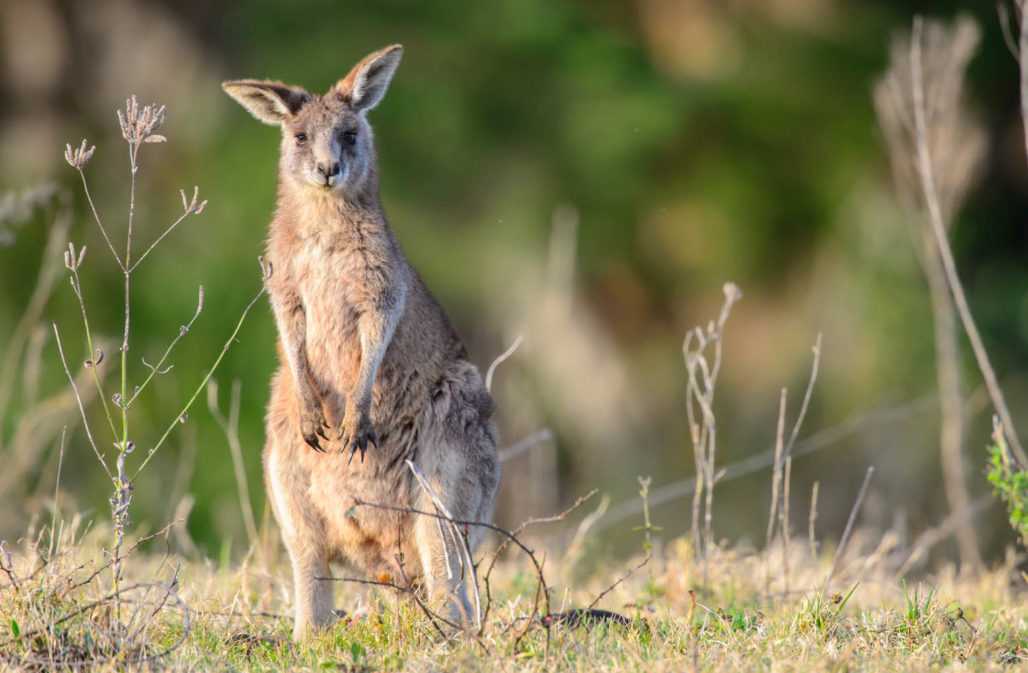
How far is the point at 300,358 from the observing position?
508 cm

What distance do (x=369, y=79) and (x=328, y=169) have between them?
0.45m

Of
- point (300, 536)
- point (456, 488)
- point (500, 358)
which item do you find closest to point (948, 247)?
point (500, 358)

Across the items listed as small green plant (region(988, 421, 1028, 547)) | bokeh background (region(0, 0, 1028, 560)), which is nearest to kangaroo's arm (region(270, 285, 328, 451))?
small green plant (region(988, 421, 1028, 547))

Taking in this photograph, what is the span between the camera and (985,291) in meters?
13.8

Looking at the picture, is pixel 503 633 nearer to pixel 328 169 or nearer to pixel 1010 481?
pixel 328 169

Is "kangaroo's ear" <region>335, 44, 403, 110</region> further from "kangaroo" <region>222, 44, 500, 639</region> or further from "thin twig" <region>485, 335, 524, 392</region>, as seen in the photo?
"thin twig" <region>485, 335, 524, 392</region>

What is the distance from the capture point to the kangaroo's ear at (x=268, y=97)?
17.2 feet

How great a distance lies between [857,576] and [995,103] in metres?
8.60

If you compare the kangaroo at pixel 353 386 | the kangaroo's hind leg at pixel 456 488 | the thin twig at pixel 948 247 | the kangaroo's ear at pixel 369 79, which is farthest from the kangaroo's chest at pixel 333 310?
the thin twig at pixel 948 247

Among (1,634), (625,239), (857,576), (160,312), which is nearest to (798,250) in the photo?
(625,239)

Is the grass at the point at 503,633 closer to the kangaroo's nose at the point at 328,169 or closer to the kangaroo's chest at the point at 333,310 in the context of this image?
the kangaroo's chest at the point at 333,310

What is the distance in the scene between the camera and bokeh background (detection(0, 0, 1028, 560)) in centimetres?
1228

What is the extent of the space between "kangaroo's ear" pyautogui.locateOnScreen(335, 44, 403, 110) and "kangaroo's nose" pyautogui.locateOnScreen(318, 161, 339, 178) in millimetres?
354

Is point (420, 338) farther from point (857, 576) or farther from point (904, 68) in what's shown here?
point (904, 68)
